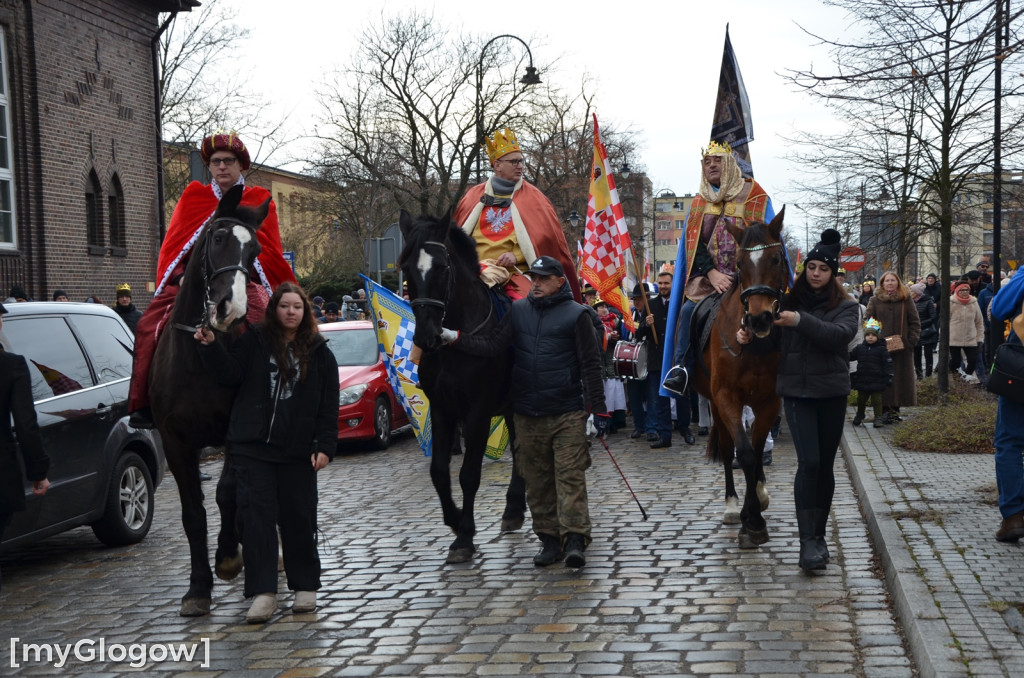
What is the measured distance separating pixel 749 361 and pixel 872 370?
7.28 meters

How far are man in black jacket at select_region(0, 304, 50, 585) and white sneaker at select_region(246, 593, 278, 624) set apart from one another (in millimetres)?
1329

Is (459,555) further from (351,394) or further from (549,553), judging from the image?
(351,394)

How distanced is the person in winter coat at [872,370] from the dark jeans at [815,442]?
25.0 feet

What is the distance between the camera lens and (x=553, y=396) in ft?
24.9

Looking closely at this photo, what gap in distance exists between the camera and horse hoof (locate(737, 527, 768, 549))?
7992 millimetres

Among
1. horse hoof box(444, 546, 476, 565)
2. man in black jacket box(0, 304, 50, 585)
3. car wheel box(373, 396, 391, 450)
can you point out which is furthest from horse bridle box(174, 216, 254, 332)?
car wheel box(373, 396, 391, 450)

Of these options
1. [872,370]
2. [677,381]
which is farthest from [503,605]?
[872,370]

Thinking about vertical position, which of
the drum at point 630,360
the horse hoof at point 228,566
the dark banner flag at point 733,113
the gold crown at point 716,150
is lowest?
the horse hoof at point 228,566

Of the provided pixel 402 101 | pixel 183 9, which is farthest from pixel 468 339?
pixel 402 101

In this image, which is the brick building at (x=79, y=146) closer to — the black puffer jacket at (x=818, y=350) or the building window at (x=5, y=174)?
the building window at (x=5, y=174)

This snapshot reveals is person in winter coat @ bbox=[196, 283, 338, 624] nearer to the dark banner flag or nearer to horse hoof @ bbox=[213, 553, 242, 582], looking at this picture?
horse hoof @ bbox=[213, 553, 242, 582]

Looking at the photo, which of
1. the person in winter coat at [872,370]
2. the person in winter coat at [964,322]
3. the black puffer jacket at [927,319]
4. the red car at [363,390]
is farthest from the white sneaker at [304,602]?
the black puffer jacket at [927,319]

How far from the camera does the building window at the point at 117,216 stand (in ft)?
82.0

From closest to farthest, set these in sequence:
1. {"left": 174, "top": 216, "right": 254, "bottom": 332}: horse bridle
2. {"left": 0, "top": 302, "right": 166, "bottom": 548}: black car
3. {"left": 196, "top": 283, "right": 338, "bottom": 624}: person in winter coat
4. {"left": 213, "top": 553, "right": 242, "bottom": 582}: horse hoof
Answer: {"left": 174, "top": 216, "right": 254, "bottom": 332}: horse bridle < {"left": 196, "top": 283, "right": 338, "bottom": 624}: person in winter coat < {"left": 213, "top": 553, "right": 242, "bottom": 582}: horse hoof < {"left": 0, "top": 302, "right": 166, "bottom": 548}: black car
